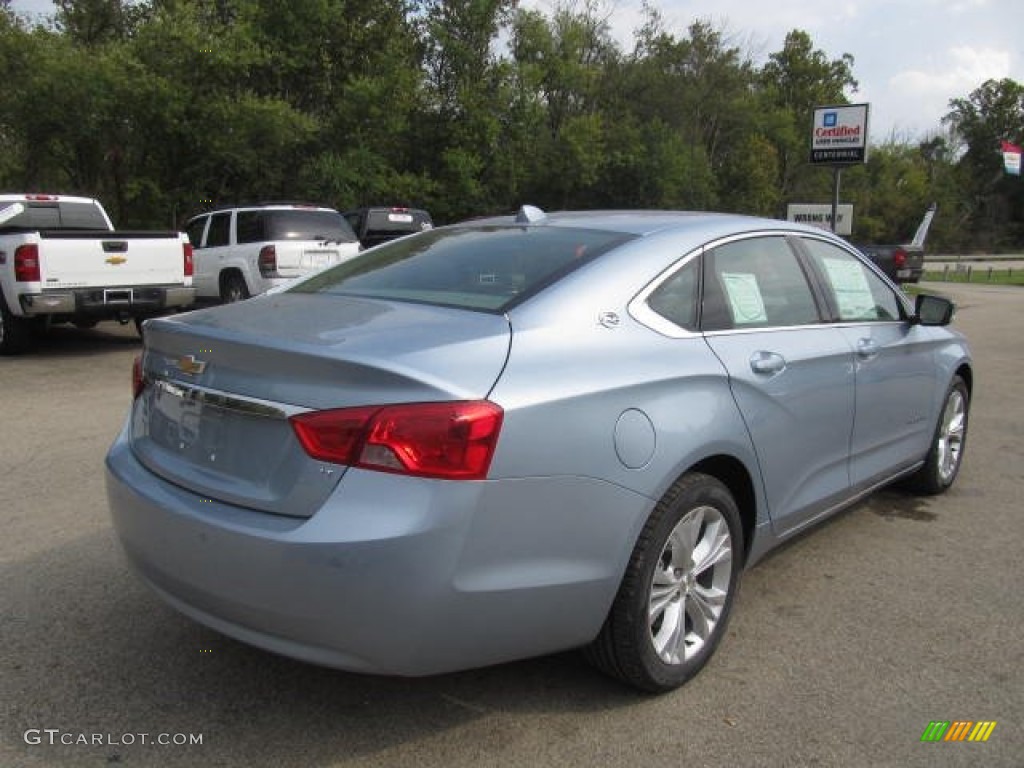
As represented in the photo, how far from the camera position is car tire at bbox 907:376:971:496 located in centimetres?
504

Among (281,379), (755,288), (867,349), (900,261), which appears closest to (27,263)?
(281,379)

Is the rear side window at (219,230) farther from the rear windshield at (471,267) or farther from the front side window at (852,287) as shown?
the front side window at (852,287)

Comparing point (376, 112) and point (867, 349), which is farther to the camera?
point (376, 112)

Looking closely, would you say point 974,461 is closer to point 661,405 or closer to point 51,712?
point 661,405

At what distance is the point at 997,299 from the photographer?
24531mm

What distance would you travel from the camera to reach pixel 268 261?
12078mm

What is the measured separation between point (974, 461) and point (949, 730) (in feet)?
12.9

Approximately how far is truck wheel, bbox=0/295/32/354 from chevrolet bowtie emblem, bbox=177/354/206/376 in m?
8.03

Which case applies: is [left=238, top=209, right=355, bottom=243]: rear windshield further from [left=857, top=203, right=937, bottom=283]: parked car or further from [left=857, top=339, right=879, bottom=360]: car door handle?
[left=857, top=203, right=937, bottom=283]: parked car

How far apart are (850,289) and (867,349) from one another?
0.37m

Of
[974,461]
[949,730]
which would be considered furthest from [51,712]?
[974,461]

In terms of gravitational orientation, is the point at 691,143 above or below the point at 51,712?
above

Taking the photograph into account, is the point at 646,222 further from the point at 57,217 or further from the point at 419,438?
the point at 57,217

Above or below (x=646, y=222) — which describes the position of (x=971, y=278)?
below
